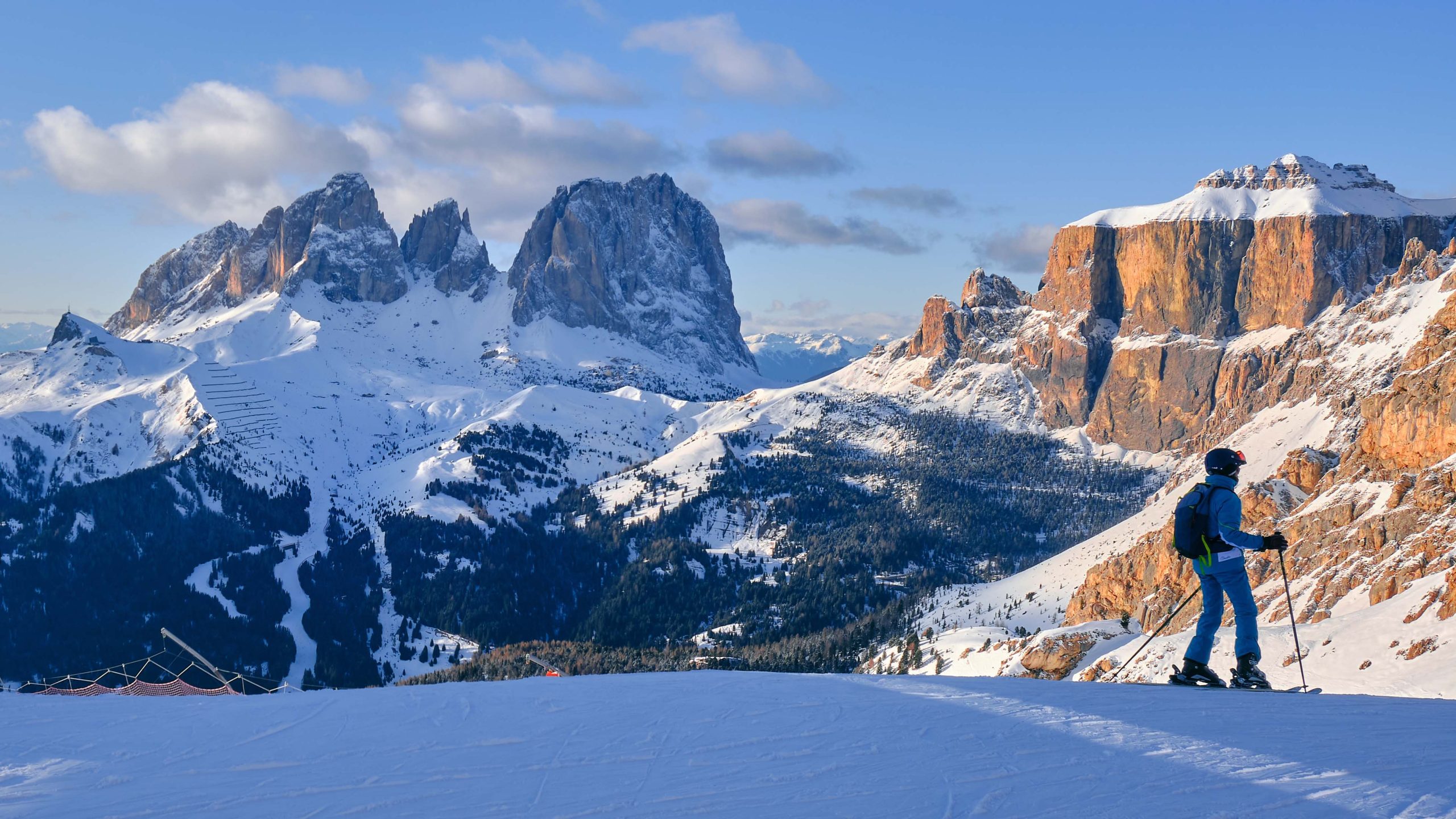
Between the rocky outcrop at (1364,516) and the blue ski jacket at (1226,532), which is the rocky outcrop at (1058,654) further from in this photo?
the blue ski jacket at (1226,532)

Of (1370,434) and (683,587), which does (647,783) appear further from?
(683,587)

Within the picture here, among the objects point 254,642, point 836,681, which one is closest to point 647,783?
point 836,681

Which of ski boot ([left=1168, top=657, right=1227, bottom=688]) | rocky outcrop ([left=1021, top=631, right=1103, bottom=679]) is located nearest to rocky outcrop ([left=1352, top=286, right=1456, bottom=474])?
rocky outcrop ([left=1021, top=631, right=1103, bottom=679])

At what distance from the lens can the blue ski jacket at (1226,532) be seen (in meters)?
16.0

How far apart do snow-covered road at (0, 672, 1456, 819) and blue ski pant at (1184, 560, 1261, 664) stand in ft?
5.41

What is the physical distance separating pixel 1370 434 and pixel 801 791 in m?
78.9

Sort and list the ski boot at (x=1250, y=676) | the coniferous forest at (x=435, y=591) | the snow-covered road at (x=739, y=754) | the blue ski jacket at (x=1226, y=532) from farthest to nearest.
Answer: the coniferous forest at (x=435, y=591) < the ski boot at (x=1250, y=676) < the blue ski jacket at (x=1226, y=532) < the snow-covered road at (x=739, y=754)

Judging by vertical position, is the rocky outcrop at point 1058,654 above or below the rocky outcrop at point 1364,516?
below

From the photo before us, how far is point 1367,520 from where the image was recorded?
200ft

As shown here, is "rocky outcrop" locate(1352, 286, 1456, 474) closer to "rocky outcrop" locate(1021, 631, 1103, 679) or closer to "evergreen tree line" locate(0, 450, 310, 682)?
"rocky outcrop" locate(1021, 631, 1103, 679)

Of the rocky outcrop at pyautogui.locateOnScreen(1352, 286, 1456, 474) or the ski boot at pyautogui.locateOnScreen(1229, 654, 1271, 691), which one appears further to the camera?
the rocky outcrop at pyautogui.locateOnScreen(1352, 286, 1456, 474)

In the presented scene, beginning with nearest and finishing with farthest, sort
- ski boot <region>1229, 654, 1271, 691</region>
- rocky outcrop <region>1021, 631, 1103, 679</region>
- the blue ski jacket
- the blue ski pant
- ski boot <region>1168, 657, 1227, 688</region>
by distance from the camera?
1. the blue ski jacket
2. the blue ski pant
3. ski boot <region>1229, 654, 1271, 691</region>
4. ski boot <region>1168, 657, 1227, 688</region>
5. rocky outcrop <region>1021, 631, 1103, 679</region>

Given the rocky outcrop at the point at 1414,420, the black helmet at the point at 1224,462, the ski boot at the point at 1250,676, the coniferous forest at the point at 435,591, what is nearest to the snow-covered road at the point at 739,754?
the ski boot at the point at 1250,676

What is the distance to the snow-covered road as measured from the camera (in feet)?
33.8
